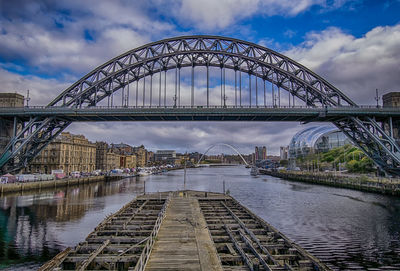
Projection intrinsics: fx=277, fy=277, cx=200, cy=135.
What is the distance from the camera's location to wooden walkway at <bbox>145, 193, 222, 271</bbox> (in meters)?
11.4

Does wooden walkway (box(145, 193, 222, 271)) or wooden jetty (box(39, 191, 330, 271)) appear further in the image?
wooden jetty (box(39, 191, 330, 271))

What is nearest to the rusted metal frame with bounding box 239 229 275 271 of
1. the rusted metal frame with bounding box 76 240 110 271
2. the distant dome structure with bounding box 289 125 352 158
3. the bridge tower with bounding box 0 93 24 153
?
the rusted metal frame with bounding box 76 240 110 271

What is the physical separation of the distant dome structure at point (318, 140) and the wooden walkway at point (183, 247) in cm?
11628

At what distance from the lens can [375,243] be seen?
21.7 metres

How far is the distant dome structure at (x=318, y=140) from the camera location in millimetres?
123812

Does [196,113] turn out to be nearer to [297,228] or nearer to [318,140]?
[297,228]

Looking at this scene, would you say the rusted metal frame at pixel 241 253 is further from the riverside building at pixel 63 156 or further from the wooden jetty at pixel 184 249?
the riverside building at pixel 63 156

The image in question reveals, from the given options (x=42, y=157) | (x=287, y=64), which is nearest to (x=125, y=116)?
(x=287, y=64)

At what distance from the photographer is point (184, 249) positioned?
13391 millimetres

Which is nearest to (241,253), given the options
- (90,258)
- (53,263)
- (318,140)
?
(90,258)

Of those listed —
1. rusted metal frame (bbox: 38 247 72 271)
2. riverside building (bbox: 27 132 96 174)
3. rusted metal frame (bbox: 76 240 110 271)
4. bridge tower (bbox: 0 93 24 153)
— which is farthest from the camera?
riverside building (bbox: 27 132 96 174)

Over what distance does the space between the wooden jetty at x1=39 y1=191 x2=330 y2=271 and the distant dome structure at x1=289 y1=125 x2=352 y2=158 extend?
11500 cm

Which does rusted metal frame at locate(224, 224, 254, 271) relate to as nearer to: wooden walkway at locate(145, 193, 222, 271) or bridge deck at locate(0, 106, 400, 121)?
wooden walkway at locate(145, 193, 222, 271)

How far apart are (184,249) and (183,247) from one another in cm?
32
